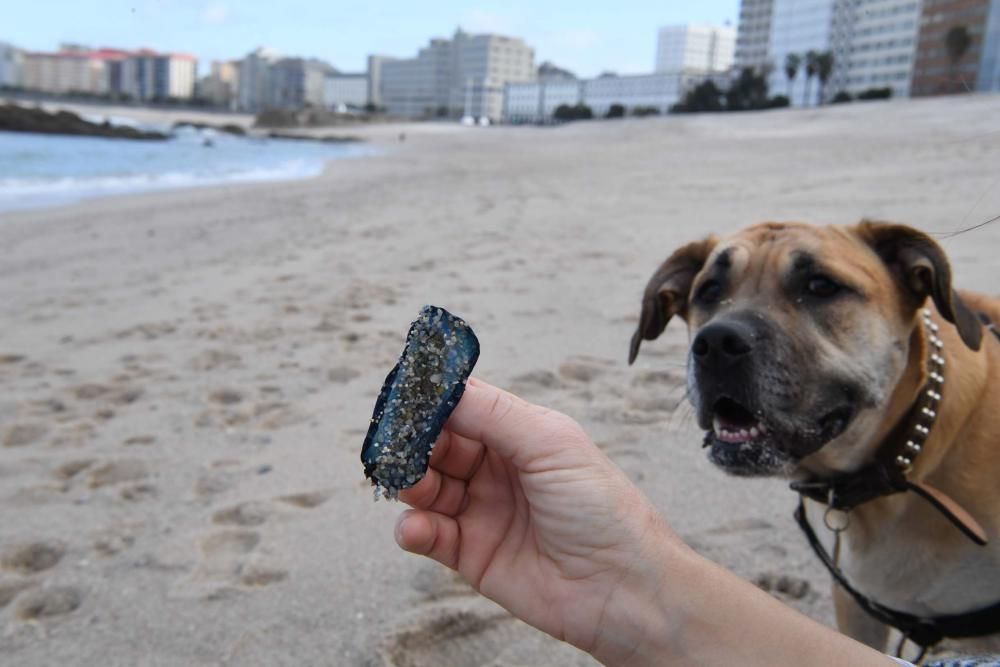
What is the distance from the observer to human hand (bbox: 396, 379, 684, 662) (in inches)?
53.4

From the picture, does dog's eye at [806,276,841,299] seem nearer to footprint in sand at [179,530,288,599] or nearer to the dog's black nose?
the dog's black nose

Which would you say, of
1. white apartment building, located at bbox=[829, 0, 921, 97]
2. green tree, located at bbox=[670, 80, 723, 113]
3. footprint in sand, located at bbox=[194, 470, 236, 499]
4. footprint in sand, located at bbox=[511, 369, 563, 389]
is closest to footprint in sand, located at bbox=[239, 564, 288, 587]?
footprint in sand, located at bbox=[194, 470, 236, 499]

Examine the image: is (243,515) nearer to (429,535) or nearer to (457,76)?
(429,535)

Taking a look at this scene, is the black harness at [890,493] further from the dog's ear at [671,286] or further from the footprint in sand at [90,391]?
the footprint in sand at [90,391]

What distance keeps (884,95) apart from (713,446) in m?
65.4

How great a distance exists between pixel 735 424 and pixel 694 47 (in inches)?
6685

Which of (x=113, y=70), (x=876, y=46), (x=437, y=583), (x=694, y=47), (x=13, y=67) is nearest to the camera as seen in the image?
(x=437, y=583)

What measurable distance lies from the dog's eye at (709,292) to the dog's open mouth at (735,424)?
19.1 inches

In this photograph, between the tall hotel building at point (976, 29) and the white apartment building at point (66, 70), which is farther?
the white apartment building at point (66, 70)

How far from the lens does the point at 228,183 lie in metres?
17.8

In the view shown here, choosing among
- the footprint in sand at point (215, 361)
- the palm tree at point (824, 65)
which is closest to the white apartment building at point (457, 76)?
the palm tree at point (824, 65)

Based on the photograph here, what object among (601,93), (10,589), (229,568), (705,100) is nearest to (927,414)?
(229,568)

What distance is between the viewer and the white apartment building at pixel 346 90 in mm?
164625

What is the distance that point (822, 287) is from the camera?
2.43m
